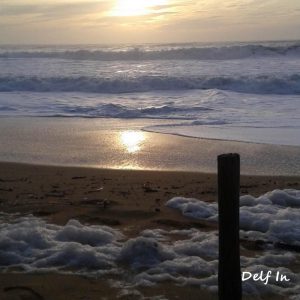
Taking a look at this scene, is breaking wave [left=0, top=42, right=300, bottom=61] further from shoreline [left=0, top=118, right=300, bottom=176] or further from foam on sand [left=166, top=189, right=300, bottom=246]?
foam on sand [left=166, top=189, right=300, bottom=246]

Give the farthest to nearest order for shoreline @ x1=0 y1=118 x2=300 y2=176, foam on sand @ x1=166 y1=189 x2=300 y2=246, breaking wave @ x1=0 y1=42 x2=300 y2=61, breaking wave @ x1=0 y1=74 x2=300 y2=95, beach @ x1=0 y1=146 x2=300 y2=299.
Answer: breaking wave @ x1=0 y1=42 x2=300 y2=61, breaking wave @ x1=0 y1=74 x2=300 y2=95, shoreline @ x1=0 y1=118 x2=300 y2=176, foam on sand @ x1=166 y1=189 x2=300 y2=246, beach @ x1=0 y1=146 x2=300 y2=299

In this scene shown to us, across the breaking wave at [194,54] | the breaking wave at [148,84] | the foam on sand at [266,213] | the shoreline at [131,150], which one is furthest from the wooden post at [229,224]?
the breaking wave at [194,54]

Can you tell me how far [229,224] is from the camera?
307 cm

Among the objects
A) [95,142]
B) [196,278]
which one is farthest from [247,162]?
[196,278]

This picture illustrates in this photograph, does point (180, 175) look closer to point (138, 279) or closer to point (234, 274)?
point (138, 279)

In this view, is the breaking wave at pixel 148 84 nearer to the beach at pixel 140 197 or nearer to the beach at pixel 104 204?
the beach at pixel 140 197

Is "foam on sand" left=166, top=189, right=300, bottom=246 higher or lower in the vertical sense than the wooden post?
lower

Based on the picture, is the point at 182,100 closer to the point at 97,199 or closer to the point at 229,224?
the point at 97,199

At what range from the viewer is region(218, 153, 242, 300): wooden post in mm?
2984

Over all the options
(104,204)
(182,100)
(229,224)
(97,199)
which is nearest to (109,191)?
(97,199)

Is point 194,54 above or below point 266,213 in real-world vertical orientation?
above

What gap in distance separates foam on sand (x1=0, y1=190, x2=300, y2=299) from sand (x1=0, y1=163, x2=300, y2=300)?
0.15 metres

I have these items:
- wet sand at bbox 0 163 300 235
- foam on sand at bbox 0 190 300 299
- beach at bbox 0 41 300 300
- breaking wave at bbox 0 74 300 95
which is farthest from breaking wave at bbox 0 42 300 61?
foam on sand at bbox 0 190 300 299

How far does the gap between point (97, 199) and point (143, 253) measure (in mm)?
2181
